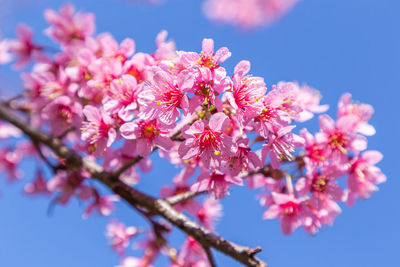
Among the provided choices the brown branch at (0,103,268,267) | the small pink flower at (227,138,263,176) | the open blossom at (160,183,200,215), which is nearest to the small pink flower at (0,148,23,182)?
the brown branch at (0,103,268,267)

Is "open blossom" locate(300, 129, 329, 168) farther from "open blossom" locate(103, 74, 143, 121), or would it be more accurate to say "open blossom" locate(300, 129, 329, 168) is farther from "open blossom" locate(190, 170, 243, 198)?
"open blossom" locate(103, 74, 143, 121)

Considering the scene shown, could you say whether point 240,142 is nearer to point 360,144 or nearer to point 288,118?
point 288,118

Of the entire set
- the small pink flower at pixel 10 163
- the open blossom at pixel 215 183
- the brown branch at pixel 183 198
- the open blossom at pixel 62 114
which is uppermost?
the small pink flower at pixel 10 163

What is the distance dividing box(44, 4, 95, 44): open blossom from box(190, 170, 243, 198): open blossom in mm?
2384

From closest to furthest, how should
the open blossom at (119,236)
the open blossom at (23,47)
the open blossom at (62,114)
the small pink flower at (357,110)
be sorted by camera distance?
1. the small pink flower at (357,110)
2. the open blossom at (62,114)
3. the open blossom at (119,236)
4. the open blossom at (23,47)

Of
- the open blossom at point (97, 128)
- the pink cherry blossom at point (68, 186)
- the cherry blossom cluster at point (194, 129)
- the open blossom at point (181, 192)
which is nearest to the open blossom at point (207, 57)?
the cherry blossom cluster at point (194, 129)

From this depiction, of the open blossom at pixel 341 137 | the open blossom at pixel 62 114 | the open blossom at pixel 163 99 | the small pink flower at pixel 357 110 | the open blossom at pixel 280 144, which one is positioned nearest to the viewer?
the open blossom at pixel 163 99

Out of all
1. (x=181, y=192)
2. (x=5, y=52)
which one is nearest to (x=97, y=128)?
(x=181, y=192)

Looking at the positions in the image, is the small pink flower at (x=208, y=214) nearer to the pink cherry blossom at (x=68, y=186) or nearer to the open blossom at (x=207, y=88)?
the pink cherry blossom at (x=68, y=186)

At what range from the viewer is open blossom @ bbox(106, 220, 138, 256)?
347cm

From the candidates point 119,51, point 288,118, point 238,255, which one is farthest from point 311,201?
point 119,51

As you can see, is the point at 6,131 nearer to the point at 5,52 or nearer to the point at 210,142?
the point at 5,52

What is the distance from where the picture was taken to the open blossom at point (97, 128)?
2.08 metres

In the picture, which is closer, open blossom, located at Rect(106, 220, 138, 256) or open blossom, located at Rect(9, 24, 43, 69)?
open blossom, located at Rect(106, 220, 138, 256)
